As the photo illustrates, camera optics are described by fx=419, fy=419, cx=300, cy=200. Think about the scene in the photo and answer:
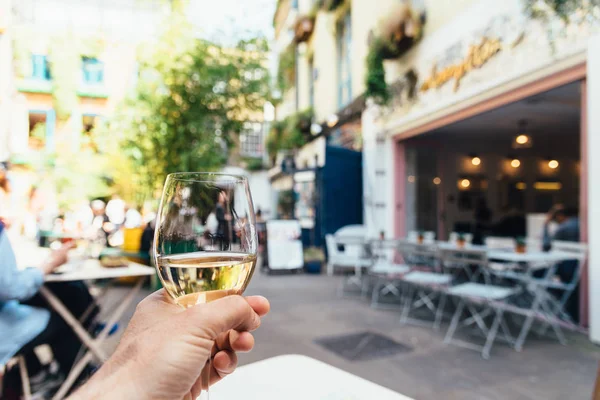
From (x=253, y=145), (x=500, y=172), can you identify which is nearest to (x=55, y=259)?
(x=500, y=172)

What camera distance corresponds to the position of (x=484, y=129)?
8898 mm

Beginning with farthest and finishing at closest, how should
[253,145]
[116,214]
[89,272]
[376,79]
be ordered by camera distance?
1. [253,145]
2. [116,214]
3. [376,79]
4. [89,272]

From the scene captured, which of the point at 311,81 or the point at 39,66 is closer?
the point at 311,81

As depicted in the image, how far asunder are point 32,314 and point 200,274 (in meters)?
2.27

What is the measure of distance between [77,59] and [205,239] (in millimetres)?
20383

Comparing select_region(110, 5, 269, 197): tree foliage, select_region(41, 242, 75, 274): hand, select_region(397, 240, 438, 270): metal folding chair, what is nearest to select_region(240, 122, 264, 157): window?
select_region(110, 5, 269, 197): tree foliage

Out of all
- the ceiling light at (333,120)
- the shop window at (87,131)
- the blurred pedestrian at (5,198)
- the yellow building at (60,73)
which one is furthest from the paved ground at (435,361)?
the yellow building at (60,73)

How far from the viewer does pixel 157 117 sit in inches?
346

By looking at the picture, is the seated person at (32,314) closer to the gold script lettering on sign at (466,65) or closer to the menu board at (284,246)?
the menu board at (284,246)

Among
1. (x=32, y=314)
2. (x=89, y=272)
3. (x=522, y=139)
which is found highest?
(x=522, y=139)

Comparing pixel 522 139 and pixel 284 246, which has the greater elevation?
pixel 522 139

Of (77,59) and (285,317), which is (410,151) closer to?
(285,317)

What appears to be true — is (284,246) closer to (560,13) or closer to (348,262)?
(348,262)

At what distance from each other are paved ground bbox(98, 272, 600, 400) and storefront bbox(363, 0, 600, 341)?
0.88m
